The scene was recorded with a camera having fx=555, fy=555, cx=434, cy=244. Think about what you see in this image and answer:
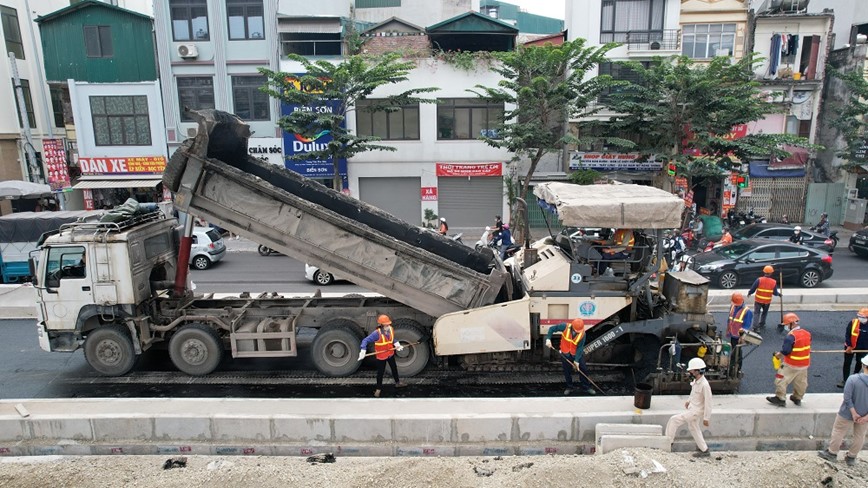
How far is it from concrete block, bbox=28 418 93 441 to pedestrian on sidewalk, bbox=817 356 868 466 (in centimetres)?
933

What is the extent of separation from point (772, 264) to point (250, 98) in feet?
71.6

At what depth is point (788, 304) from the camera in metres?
12.9

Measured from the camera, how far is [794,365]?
7402 millimetres

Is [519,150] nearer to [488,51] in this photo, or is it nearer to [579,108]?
[579,108]

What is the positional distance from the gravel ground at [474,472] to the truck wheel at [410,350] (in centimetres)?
244

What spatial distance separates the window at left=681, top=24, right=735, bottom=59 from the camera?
25531 millimetres

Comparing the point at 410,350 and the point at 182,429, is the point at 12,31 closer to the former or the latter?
the point at 182,429

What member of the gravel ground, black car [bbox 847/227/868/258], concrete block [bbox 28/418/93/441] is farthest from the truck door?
black car [bbox 847/227/868/258]

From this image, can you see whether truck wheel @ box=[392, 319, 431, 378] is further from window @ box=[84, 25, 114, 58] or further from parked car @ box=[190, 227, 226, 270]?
window @ box=[84, 25, 114, 58]

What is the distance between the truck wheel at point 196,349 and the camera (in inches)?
362

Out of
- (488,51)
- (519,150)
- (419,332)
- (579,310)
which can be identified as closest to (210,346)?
(419,332)

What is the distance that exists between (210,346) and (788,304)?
12.5m

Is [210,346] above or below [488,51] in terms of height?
below

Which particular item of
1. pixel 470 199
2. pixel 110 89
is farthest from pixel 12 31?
pixel 470 199
